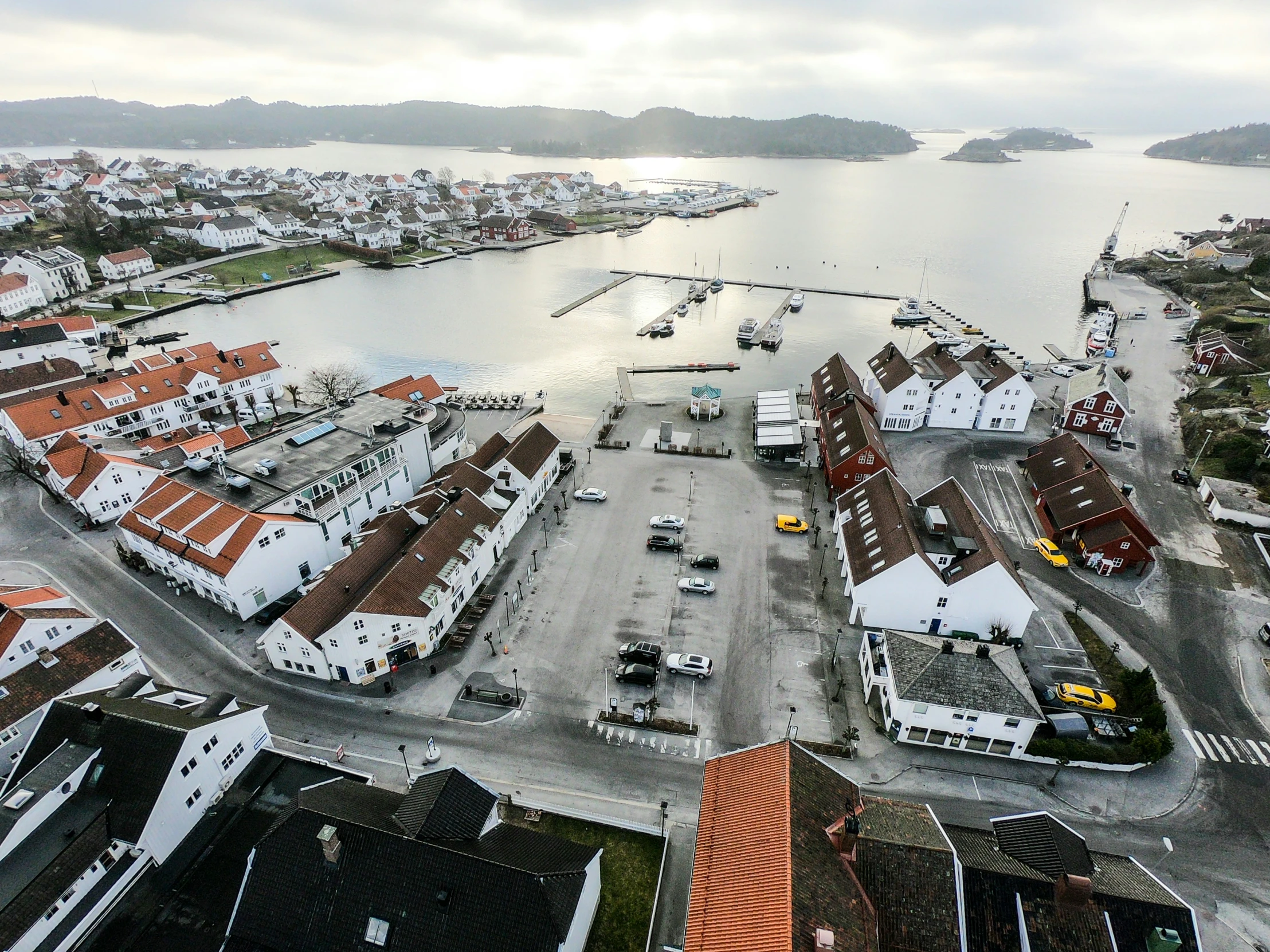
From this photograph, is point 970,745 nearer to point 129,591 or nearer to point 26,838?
point 26,838

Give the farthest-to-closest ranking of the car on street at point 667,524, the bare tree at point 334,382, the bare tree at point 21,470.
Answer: the bare tree at point 334,382 → the bare tree at point 21,470 → the car on street at point 667,524

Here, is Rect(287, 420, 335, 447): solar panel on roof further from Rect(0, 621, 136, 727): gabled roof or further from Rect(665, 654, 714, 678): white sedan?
Rect(665, 654, 714, 678): white sedan

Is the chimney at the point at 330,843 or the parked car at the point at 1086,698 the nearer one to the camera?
the chimney at the point at 330,843

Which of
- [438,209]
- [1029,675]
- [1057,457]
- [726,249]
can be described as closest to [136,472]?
[1029,675]

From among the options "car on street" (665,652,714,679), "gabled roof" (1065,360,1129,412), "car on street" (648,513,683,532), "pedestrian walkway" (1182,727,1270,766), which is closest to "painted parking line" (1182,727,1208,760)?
"pedestrian walkway" (1182,727,1270,766)

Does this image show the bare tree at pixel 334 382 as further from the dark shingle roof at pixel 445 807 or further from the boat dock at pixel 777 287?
the boat dock at pixel 777 287

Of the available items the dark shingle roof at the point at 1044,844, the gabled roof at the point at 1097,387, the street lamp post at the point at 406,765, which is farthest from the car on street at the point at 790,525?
the gabled roof at the point at 1097,387

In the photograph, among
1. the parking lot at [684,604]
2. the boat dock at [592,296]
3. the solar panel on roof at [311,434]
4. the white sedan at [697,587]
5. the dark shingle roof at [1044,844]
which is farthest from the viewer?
the boat dock at [592,296]
